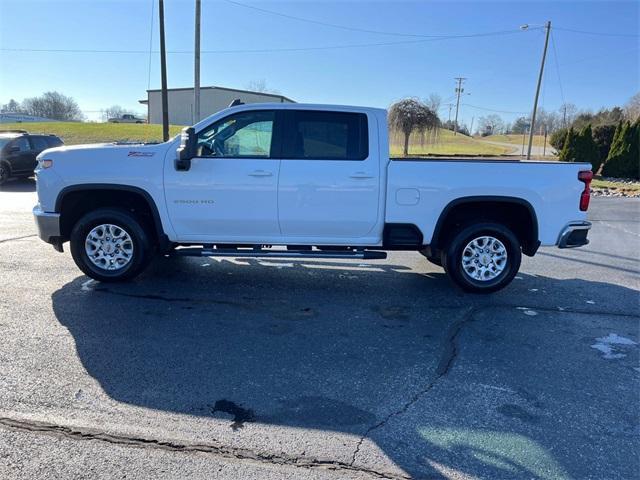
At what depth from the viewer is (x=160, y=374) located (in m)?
3.53

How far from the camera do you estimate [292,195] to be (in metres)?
5.33

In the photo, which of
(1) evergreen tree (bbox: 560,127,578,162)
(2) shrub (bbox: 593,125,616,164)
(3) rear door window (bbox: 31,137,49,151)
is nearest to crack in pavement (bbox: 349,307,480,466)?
(3) rear door window (bbox: 31,137,49,151)

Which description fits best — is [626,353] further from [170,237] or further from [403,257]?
[170,237]

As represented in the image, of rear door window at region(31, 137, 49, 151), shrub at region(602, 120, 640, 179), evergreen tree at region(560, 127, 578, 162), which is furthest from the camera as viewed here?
evergreen tree at region(560, 127, 578, 162)

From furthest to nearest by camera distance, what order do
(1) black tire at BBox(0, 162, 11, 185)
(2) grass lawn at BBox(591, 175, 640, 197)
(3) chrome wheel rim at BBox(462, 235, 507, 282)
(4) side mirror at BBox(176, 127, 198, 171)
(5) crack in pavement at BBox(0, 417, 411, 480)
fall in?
(2) grass lawn at BBox(591, 175, 640, 197) < (1) black tire at BBox(0, 162, 11, 185) < (3) chrome wheel rim at BBox(462, 235, 507, 282) < (4) side mirror at BBox(176, 127, 198, 171) < (5) crack in pavement at BBox(0, 417, 411, 480)

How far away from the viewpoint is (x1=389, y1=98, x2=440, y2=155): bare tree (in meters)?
31.5

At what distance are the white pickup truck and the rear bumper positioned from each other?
1 centimetres

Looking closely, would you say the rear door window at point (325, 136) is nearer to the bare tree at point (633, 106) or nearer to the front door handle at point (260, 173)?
the front door handle at point (260, 173)

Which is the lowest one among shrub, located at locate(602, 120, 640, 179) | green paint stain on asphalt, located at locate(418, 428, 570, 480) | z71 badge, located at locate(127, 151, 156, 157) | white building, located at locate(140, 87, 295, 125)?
green paint stain on asphalt, located at locate(418, 428, 570, 480)

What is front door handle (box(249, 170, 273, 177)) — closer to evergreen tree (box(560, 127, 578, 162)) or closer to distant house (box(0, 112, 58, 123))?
evergreen tree (box(560, 127, 578, 162))

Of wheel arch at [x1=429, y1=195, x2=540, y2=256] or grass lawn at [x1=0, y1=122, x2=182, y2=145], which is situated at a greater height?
grass lawn at [x1=0, y1=122, x2=182, y2=145]

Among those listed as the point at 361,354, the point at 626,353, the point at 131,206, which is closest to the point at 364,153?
the point at 361,354

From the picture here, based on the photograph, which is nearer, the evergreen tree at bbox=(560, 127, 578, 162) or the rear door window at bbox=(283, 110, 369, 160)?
the rear door window at bbox=(283, 110, 369, 160)

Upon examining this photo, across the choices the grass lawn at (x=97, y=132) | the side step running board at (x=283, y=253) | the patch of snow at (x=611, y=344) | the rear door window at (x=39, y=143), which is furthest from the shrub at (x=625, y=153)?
the grass lawn at (x=97, y=132)
